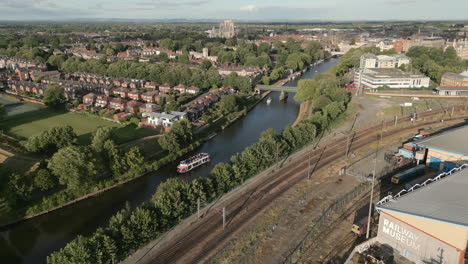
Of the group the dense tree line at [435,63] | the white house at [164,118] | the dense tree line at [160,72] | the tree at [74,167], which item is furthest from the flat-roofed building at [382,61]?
the tree at [74,167]

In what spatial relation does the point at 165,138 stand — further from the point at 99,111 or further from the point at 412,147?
the point at 412,147

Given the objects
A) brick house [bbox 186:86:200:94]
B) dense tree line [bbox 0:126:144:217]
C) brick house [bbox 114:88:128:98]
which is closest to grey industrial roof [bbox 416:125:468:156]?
dense tree line [bbox 0:126:144:217]

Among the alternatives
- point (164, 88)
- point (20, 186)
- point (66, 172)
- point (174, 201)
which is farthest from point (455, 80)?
point (20, 186)

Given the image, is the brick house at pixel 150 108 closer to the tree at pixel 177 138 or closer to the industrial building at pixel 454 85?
the tree at pixel 177 138

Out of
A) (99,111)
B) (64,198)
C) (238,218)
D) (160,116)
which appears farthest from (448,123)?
(99,111)

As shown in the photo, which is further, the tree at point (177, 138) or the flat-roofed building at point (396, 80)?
the flat-roofed building at point (396, 80)

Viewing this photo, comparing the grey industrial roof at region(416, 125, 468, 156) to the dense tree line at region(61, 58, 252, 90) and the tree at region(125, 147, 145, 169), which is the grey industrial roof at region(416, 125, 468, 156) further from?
the dense tree line at region(61, 58, 252, 90)
